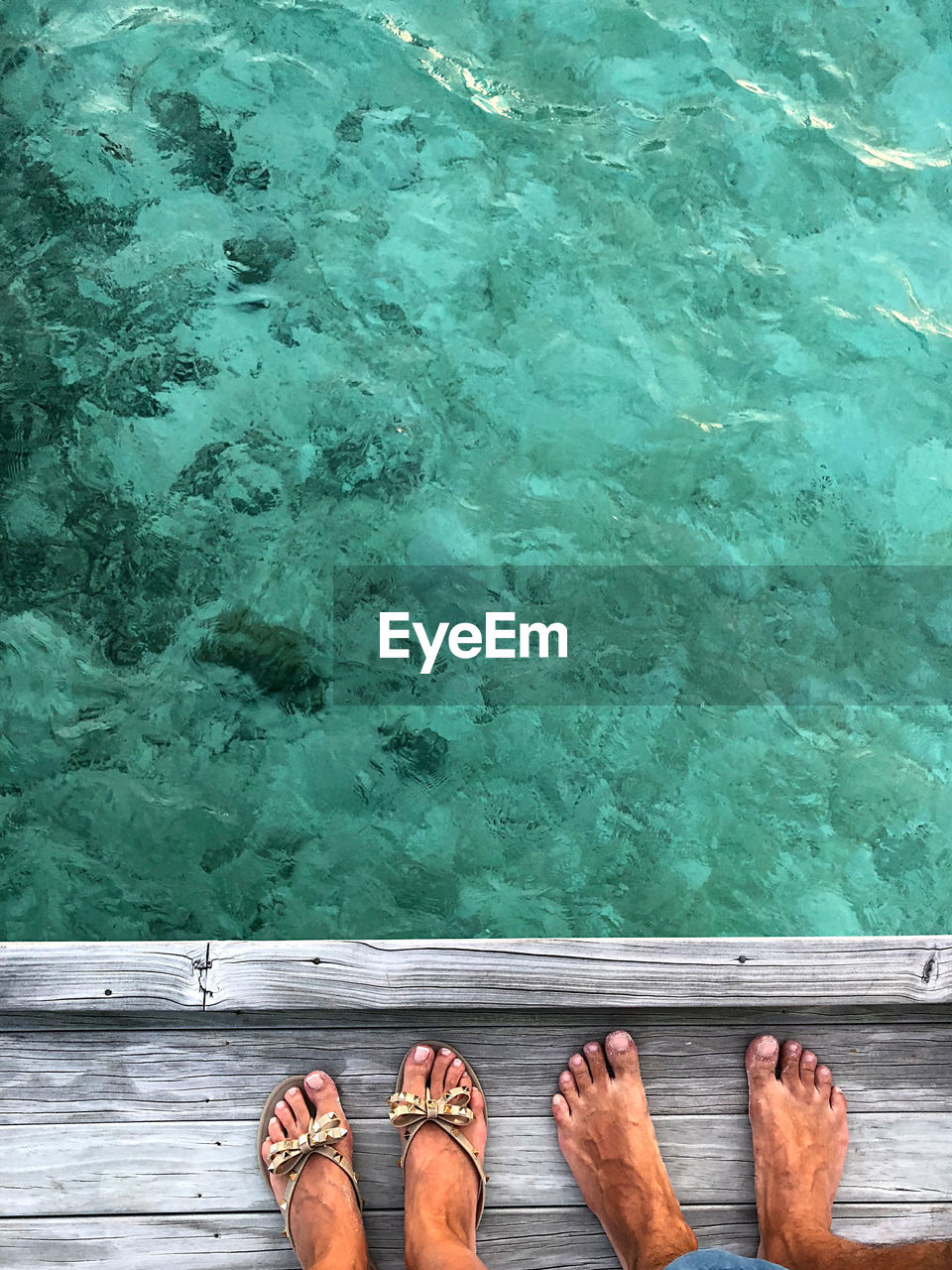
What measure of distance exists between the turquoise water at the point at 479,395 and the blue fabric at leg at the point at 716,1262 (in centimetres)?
86

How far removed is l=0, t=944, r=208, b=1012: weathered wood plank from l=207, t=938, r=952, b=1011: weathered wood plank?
6 cm

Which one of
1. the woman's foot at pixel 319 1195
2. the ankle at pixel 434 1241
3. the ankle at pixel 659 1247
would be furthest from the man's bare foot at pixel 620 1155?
the woman's foot at pixel 319 1195

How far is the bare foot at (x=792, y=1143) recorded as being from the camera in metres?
1.63

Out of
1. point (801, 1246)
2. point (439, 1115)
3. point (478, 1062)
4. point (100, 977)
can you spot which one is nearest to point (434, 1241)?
point (439, 1115)

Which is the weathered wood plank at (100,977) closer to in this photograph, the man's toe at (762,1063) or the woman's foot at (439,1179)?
the woman's foot at (439,1179)

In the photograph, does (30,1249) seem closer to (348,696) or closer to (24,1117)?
(24,1117)

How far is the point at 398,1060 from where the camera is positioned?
69.0 inches

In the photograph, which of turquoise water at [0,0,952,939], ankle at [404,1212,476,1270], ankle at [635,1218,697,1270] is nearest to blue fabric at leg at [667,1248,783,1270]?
ankle at [635,1218,697,1270]

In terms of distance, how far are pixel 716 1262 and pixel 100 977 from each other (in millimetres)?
1167

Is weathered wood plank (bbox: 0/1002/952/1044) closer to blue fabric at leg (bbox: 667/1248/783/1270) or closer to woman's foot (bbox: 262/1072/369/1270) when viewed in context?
woman's foot (bbox: 262/1072/369/1270)

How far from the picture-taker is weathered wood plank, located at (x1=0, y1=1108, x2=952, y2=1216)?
5.42ft

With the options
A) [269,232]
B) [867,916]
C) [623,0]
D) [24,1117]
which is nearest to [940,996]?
[867,916]

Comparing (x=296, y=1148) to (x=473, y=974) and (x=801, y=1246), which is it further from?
(x=801, y=1246)

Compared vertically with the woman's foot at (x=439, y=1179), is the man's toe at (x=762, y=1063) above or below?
above
